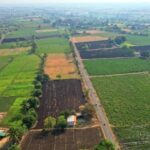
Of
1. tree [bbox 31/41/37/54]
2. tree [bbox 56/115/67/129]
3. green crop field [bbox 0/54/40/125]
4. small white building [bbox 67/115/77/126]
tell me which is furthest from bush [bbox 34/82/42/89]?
tree [bbox 31/41/37/54]

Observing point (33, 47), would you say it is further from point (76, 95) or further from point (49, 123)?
point (49, 123)

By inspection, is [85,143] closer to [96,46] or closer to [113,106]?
[113,106]

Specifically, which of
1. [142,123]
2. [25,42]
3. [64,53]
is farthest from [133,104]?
[25,42]

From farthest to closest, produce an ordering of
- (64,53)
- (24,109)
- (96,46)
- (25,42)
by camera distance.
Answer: (25,42) → (96,46) → (64,53) → (24,109)

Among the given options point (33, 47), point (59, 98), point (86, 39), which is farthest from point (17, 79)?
point (86, 39)

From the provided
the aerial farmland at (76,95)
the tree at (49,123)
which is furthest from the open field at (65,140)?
the tree at (49,123)

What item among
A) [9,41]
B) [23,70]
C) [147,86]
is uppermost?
[147,86]

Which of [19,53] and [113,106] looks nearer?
[113,106]
